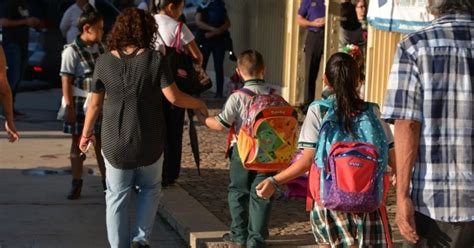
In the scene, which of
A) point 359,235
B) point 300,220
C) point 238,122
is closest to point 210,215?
point 300,220

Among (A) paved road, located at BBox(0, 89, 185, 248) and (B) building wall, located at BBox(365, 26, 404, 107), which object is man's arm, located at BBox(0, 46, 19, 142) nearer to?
(A) paved road, located at BBox(0, 89, 185, 248)

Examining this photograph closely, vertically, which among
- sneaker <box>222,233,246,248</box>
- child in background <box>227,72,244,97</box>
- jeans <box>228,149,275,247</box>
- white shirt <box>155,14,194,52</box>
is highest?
white shirt <box>155,14,194,52</box>

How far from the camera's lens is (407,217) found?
4461 millimetres

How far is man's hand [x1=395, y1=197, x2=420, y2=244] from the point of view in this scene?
446cm

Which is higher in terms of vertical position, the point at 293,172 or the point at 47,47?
the point at 293,172

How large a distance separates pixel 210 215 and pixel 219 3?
8.93 m

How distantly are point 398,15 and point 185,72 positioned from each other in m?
2.46

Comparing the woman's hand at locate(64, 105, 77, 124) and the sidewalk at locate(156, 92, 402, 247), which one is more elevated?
the woman's hand at locate(64, 105, 77, 124)

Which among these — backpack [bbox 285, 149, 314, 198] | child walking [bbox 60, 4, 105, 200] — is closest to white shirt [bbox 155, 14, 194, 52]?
child walking [bbox 60, 4, 105, 200]

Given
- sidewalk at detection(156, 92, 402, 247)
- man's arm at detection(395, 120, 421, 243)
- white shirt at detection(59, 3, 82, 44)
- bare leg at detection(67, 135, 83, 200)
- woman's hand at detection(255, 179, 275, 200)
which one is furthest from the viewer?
white shirt at detection(59, 3, 82, 44)

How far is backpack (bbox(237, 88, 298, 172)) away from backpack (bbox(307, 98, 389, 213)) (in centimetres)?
123

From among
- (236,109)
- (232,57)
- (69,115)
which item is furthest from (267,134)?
(232,57)

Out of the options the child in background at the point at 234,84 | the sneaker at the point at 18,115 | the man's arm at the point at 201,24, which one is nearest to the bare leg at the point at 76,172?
the sneaker at the point at 18,115

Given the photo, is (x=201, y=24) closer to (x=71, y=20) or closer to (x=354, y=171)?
(x=71, y=20)
